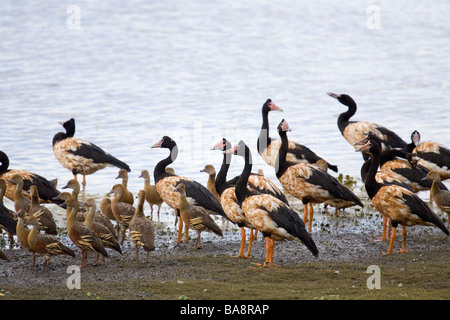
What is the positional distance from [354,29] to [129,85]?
52.4 ft

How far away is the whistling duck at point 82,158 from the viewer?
15.3m

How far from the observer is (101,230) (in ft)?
35.0

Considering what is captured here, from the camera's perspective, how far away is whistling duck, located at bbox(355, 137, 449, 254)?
36.1ft

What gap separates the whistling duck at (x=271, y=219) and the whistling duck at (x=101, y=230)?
6.00 ft

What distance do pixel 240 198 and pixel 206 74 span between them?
19345mm

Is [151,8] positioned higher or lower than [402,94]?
higher

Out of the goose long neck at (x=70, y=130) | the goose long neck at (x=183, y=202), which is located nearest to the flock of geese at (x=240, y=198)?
the goose long neck at (x=183, y=202)

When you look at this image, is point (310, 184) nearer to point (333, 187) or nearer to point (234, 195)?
point (333, 187)

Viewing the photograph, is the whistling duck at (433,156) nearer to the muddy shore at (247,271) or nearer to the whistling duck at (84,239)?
the muddy shore at (247,271)

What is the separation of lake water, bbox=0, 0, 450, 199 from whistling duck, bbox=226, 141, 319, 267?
5.11 metres

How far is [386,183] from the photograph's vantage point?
1197 cm

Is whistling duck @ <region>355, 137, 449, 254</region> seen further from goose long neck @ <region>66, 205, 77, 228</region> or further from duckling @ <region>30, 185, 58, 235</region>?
duckling @ <region>30, 185, 58, 235</region>
